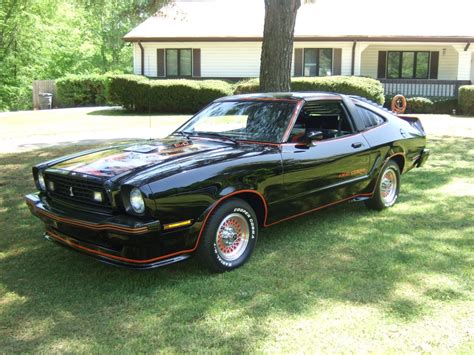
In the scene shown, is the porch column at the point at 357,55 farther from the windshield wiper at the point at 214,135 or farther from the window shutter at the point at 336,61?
the windshield wiper at the point at 214,135

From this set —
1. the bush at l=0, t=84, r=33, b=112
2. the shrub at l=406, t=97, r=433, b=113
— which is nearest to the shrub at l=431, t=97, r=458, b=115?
the shrub at l=406, t=97, r=433, b=113

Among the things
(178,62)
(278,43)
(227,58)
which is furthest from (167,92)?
(278,43)

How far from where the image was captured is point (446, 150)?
37.1 feet

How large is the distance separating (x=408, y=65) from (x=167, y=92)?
12.1 m

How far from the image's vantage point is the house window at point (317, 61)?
24.7 meters

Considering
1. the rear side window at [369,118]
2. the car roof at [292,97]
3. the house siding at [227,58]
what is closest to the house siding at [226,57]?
the house siding at [227,58]

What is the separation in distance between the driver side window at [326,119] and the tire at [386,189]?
2.57 feet

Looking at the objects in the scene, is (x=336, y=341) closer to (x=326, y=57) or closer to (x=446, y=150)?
(x=446, y=150)

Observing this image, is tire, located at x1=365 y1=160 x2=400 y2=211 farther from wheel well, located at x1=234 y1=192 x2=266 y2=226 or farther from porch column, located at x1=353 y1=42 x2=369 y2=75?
porch column, located at x1=353 y1=42 x2=369 y2=75

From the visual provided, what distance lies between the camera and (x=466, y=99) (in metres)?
20.4

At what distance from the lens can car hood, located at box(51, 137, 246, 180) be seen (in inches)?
171

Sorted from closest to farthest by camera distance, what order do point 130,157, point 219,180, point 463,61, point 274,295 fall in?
1. point 274,295
2. point 219,180
3. point 130,157
4. point 463,61

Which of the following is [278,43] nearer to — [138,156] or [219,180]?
→ [138,156]

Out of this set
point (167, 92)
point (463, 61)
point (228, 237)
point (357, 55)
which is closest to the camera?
point (228, 237)
